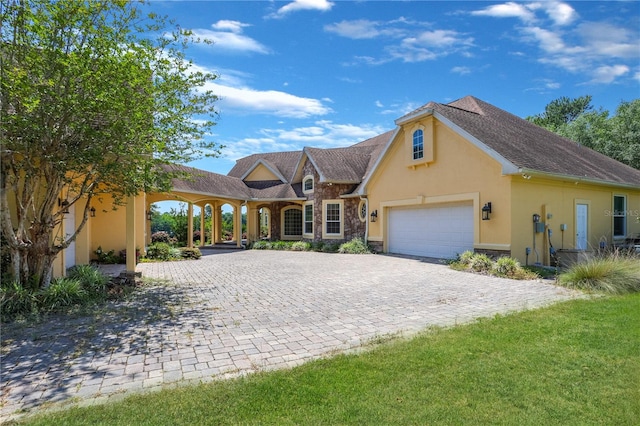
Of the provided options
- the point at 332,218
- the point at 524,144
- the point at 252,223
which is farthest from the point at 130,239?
the point at 524,144

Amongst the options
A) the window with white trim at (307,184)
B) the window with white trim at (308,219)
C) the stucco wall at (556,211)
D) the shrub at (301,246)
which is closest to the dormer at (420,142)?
the stucco wall at (556,211)

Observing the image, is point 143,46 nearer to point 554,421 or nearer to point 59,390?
point 59,390

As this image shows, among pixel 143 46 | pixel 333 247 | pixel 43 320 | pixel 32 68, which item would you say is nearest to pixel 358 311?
pixel 43 320

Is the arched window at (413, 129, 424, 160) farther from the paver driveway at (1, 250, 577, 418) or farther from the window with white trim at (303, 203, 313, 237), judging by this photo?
the window with white trim at (303, 203, 313, 237)

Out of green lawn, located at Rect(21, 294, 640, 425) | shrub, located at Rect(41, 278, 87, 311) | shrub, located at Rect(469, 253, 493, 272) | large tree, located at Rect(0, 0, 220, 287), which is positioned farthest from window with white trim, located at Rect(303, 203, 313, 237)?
green lawn, located at Rect(21, 294, 640, 425)

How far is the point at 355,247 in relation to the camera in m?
17.5

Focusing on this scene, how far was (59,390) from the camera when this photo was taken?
11.1 ft

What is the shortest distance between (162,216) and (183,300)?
1943cm

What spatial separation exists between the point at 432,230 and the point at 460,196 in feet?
7.42

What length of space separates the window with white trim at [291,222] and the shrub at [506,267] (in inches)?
561

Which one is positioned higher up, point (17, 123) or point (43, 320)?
point (17, 123)

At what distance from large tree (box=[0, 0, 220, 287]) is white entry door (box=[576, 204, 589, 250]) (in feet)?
45.1

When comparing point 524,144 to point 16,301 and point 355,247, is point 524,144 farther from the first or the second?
point 16,301

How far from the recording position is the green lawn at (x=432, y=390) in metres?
2.82
